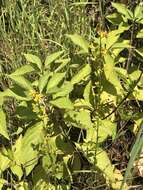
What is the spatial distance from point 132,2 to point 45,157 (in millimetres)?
1117

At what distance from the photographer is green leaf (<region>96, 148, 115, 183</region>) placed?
1.83 metres

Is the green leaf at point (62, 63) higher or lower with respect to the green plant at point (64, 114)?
higher

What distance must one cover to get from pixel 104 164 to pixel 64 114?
24 cm

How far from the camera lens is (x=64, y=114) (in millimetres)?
1833

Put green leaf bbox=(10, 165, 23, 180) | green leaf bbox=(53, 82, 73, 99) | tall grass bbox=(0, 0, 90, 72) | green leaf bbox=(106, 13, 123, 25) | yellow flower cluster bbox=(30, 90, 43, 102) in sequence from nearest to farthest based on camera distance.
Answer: yellow flower cluster bbox=(30, 90, 43, 102) < green leaf bbox=(53, 82, 73, 99) < green leaf bbox=(10, 165, 23, 180) < green leaf bbox=(106, 13, 123, 25) < tall grass bbox=(0, 0, 90, 72)

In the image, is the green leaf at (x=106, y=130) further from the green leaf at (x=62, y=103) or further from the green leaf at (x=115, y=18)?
the green leaf at (x=115, y=18)

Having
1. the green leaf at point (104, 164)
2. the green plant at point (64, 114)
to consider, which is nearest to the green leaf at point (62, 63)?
the green plant at point (64, 114)

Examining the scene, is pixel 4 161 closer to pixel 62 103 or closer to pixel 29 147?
pixel 29 147

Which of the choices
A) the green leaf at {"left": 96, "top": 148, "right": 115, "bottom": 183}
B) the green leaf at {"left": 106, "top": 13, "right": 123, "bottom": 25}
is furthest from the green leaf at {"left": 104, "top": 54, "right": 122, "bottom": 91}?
the green leaf at {"left": 106, "top": 13, "right": 123, "bottom": 25}

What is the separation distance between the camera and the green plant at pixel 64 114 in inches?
68.9

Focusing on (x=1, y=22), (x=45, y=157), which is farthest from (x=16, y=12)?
(x=45, y=157)

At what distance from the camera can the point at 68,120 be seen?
1.81 metres

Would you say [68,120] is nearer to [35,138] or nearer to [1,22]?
[35,138]

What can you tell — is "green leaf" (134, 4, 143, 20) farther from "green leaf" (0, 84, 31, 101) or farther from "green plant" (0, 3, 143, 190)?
"green leaf" (0, 84, 31, 101)
